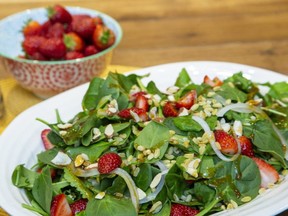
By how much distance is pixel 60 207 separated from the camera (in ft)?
3.27

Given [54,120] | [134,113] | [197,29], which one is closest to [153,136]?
[134,113]

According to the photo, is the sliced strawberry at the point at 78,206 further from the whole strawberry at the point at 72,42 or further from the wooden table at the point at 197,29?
the wooden table at the point at 197,29

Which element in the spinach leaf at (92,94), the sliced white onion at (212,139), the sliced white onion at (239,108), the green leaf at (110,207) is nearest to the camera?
the green leaf at (110,207)

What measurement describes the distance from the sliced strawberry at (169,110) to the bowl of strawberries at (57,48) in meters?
0.40

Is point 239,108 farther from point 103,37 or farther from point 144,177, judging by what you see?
point 103,37

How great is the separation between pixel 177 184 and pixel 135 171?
9 cm

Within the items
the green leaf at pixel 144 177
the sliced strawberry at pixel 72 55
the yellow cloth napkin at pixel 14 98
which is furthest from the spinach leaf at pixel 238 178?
the sliced strawberry at pixel 72 55

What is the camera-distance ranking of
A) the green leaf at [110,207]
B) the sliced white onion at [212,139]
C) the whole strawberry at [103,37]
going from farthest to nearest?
the whole strawberry at [103,37], the sliced white onion at [212,139], the green leaf at [110,207]

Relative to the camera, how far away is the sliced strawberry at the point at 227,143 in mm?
1065

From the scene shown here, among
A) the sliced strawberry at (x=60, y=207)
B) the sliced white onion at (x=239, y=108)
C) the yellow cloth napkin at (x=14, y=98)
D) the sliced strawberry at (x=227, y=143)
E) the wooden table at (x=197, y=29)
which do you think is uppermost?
the sliced white onion at (x=239, y=108)

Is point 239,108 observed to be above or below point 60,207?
above

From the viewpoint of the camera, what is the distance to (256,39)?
6.32ft

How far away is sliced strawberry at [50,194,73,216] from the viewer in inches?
39.2

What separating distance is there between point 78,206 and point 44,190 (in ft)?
0.24
